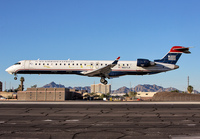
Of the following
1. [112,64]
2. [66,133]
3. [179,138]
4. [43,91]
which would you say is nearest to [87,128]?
[66,133]

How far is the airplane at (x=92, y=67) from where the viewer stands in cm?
4259

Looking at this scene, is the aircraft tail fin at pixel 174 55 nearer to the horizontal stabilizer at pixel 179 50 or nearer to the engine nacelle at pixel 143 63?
the horizontal stabilizer at pixel 179 50

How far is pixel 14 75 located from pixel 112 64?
1845 centimetres

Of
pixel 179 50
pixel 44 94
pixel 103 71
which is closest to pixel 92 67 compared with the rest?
pixel 103 71

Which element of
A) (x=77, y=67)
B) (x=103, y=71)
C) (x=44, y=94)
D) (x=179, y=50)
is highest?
(x=179, y=50)

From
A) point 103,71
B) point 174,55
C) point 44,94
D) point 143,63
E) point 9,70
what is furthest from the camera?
point 44,94

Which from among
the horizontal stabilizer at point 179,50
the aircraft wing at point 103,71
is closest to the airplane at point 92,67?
the aircraft wing at point 103,71

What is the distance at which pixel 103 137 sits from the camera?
10.1 meters

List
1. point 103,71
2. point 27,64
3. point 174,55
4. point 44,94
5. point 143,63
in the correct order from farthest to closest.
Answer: point 44,94 < point 174,55 < point 27,64 < point 143,63 < point 103,71

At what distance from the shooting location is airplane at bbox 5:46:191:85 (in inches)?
1677

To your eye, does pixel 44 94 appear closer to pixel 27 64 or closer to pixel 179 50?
pixel 27 64

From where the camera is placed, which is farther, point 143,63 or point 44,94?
point 44,94

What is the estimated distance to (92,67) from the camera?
1687 inches

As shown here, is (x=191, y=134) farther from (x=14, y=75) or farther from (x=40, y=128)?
(x=14, y=75)
